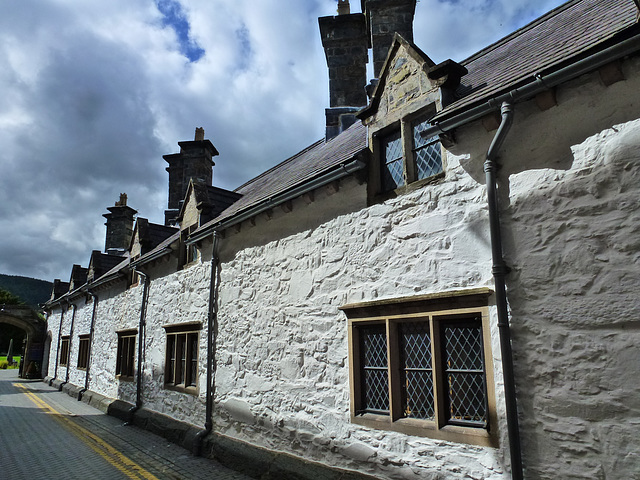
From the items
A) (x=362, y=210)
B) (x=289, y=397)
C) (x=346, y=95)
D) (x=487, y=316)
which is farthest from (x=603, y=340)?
(x=346, y=95)

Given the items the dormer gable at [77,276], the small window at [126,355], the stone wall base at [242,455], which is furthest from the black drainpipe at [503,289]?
the dormer gable at [77,276]

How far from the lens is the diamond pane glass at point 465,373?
15.7ft

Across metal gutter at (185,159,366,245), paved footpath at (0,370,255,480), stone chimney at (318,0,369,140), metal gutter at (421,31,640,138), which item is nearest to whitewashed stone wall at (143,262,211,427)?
paved footpath at (0,370,255,480)

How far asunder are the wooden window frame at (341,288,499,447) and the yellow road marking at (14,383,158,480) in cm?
409

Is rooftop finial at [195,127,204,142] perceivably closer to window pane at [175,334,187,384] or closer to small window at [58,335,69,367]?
window pane at [175,334,187,384]

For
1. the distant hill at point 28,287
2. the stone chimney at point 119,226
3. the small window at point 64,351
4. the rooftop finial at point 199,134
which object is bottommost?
the small window at point 64,351

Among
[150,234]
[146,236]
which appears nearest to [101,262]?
[150,234]

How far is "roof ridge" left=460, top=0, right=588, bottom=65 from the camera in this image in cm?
758

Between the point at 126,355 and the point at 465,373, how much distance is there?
12.6 meters

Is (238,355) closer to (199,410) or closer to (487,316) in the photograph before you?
(199,410)

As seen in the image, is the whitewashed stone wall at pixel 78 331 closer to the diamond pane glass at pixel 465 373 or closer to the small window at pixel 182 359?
the small window at pixel 182 359

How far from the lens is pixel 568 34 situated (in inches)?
225

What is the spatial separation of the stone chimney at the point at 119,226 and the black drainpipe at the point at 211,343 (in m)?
19.2

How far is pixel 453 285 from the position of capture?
16.4 ft
